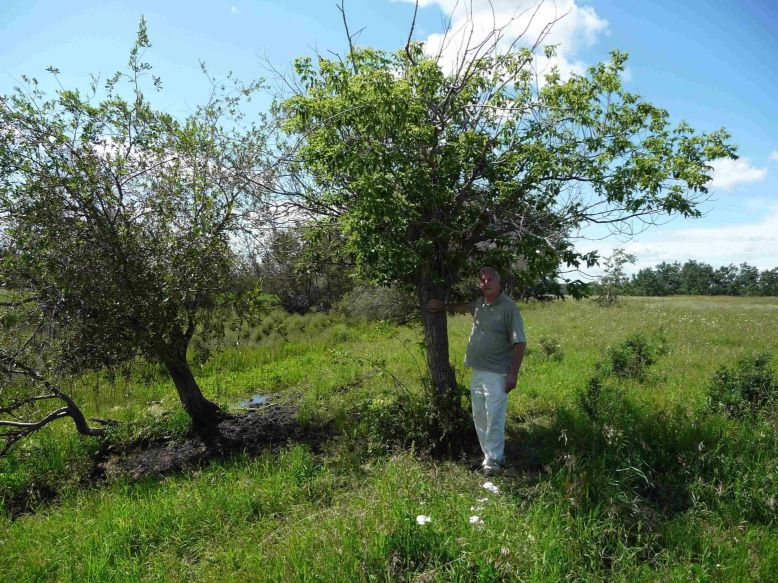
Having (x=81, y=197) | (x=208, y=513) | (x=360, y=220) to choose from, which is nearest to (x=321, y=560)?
(x=208, y=513)

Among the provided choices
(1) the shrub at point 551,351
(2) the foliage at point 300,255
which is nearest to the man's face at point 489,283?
(2) the foliage at point 300,255

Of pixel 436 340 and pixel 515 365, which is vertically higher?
pixel 436 340

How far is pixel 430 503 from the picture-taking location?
13.4 feet

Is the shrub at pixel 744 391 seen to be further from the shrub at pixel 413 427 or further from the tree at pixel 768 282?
the tree at pixel 768 282

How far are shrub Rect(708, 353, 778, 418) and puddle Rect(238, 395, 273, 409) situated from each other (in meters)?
7.81

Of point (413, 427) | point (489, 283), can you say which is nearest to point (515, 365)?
point (489, 283)

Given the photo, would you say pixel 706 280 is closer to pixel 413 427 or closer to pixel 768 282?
pixel 768 282

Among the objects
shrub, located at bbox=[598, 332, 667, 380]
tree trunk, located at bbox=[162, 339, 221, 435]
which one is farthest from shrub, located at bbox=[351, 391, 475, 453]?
shrub, located at bbox=[598, 332, 667, 380]

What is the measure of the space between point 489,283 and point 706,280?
372 ft

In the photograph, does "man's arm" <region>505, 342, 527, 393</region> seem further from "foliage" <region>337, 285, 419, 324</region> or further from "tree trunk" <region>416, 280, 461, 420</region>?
"foliage" <region>337, 285, 419, 324</region>

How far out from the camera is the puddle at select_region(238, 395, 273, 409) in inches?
372

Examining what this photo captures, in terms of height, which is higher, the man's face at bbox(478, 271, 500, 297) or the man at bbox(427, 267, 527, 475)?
the man's face at bbox(478, 271, 500, 297)

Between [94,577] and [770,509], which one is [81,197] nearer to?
[94,577]

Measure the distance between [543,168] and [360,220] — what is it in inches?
83.2
